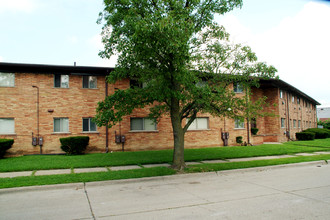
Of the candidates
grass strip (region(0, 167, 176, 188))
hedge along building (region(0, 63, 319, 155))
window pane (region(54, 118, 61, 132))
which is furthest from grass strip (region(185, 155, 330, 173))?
window pane (region(54, 118, 61, 132))

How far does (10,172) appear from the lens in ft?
33.4

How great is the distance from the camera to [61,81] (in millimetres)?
17141

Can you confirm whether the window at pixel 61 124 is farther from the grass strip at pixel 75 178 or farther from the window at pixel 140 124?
the grass strip at pixel 75 178

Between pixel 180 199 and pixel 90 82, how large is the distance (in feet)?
43.5

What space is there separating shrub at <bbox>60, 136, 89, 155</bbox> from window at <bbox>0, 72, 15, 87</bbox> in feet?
16.1

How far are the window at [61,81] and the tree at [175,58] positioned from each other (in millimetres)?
7063

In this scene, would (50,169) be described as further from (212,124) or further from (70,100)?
(212,124)

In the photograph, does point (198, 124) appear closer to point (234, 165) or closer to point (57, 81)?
point (234, 165)

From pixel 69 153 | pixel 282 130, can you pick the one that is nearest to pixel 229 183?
pixel 69 153

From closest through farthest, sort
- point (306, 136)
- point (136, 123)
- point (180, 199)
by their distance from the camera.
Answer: point (180, 199) → point (136, 123) → point (306, 136)

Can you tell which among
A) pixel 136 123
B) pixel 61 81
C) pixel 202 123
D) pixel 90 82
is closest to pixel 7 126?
pixel 61 81

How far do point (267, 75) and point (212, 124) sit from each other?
9.94 m

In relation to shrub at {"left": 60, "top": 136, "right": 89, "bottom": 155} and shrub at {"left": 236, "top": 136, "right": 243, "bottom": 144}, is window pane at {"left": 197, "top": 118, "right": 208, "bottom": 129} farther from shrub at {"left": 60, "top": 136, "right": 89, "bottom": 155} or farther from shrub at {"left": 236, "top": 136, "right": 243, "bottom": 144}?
shrub at {"left": 60, "top": 136, "right": 89, "bottom": 155}

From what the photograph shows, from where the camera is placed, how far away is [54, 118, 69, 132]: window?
1688cm
